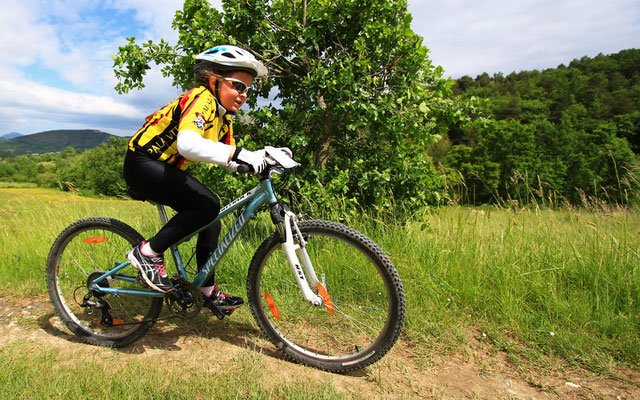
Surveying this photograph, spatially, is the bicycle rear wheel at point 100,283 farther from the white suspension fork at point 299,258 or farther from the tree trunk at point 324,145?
the tree trunk at point 324,145

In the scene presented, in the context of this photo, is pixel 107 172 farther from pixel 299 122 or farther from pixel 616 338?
pixel 616 338

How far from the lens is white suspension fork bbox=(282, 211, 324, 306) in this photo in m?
2.43

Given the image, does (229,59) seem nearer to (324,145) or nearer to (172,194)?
(172,194)

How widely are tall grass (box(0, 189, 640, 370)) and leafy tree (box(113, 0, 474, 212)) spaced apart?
3.00ft

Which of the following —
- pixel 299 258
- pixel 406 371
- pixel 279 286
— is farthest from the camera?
pixel 279 286

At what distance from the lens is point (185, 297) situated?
107 inches

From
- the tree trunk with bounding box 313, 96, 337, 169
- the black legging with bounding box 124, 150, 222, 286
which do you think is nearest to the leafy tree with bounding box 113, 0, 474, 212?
A: the tree trunk with bounding box 313, 96, 337, 169

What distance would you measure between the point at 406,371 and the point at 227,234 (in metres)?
1.64

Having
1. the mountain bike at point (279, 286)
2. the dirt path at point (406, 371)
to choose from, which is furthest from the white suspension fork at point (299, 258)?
the dirt path at point (406, 371)

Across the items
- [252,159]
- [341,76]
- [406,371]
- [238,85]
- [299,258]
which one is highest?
[341,76]

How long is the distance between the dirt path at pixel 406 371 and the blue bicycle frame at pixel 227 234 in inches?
18.4

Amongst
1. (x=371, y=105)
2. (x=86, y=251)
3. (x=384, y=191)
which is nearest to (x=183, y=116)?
(x=86, y=251)

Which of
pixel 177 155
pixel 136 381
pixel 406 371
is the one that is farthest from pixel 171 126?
pixel 406 371

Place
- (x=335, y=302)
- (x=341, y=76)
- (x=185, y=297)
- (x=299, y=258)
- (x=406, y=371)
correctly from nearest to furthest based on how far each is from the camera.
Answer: (x=406, y=371) < (x=299, y=258) < (x=185, y=297) < (x=335, y=302) < (x=341, y=76)
